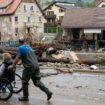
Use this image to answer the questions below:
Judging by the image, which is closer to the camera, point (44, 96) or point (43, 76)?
point (44, 96)

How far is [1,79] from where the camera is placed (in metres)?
11.9

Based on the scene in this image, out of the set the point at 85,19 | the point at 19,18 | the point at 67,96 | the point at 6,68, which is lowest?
the point at 67,96

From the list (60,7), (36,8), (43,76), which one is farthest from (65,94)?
(60,7)

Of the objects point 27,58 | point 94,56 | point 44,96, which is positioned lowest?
point 94,56

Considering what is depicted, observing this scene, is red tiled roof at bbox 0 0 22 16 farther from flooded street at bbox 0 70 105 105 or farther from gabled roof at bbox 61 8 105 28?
flooded street at bbox 0 70 105 105

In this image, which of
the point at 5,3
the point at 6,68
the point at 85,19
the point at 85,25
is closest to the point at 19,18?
the point at 5,3

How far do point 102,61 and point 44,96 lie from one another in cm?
2386

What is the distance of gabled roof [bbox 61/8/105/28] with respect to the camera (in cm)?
6291

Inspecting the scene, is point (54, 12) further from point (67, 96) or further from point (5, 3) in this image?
point (67, 96)

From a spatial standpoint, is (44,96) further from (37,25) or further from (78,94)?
(37,25)

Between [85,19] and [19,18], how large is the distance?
78.0 feet

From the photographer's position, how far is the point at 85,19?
2557 inches

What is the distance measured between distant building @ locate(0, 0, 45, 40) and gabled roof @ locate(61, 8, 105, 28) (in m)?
17.0

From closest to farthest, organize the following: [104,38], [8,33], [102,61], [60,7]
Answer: [102,61], [104,38], [8,33], [60,7]
